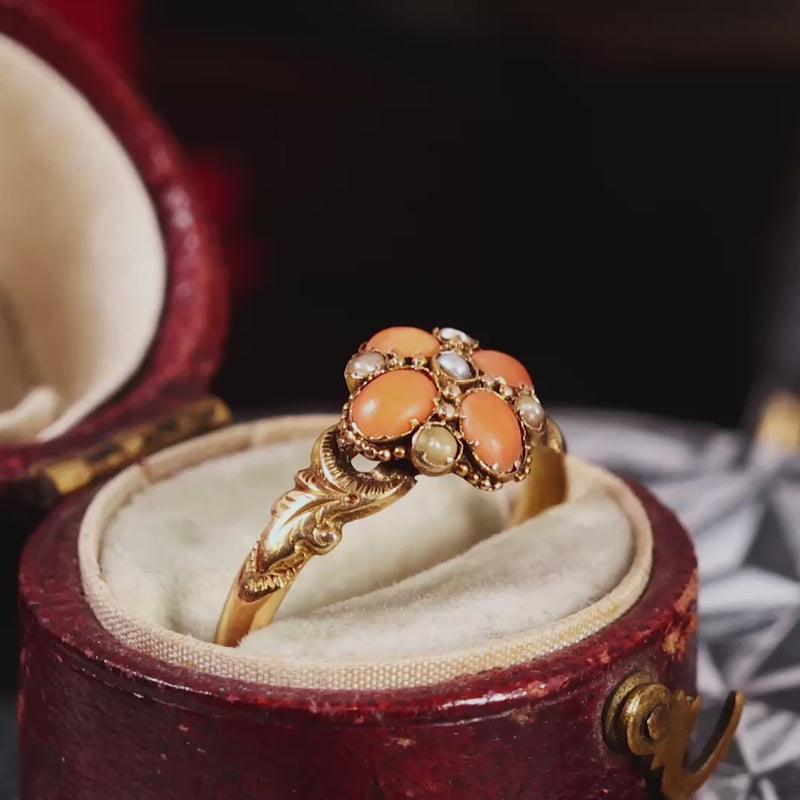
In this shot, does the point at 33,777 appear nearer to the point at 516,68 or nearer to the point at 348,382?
the point at 348,382

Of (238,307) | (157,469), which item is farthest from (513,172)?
(157,469)

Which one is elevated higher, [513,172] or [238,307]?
[513,172]

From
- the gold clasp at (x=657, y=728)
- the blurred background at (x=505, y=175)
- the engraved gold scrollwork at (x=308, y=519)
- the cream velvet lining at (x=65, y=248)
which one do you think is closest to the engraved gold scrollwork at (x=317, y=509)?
the engraved gold scrollwork at (x=308, y=519)

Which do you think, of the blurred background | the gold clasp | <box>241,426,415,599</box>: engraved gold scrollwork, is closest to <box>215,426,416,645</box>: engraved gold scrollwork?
<box>241,426,415,599</box>: engraved gold scrollwork

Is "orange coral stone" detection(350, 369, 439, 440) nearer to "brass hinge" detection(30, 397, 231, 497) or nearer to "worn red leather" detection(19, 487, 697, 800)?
"worn red leather" detection(19, 487, 697, 800)

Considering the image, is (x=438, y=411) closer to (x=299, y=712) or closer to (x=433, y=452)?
(x=433, y=452)

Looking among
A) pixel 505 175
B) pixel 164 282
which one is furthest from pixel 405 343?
pixel 505 175

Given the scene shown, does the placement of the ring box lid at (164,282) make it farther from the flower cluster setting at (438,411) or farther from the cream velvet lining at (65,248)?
the flower cluster setting at (438,411)
